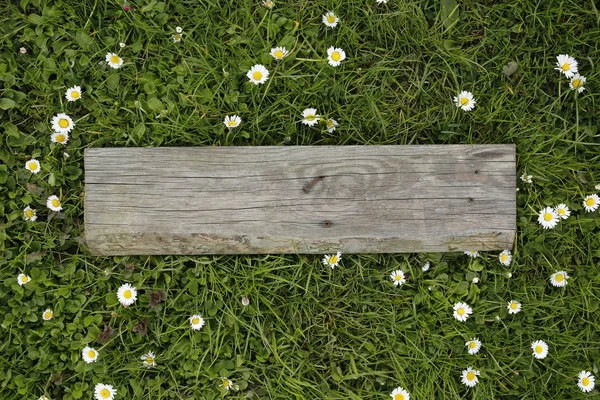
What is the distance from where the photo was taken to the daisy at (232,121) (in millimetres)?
2123

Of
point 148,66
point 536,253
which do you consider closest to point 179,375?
point 148,66

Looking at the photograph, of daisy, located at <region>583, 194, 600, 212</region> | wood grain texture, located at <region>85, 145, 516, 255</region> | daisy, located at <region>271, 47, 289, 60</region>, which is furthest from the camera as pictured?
daisy, located at <region>583, 194, 600, 212</region>

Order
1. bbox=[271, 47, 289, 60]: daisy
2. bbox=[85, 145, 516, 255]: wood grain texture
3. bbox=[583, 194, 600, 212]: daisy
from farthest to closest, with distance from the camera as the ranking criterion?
bbox=[583, 194, 600, 212]: daisy → bbox=[271, 47, 289, 60]: daisy → bbox=[85, 145, 516, 255]: wood grain texture

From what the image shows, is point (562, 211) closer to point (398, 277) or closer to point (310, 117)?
point (398, 277)

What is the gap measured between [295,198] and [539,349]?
4.54 ft

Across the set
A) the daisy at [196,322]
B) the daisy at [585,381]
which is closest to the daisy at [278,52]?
the daisy at [196,322]

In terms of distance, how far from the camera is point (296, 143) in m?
2.21

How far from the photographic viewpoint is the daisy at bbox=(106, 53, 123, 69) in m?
2.16

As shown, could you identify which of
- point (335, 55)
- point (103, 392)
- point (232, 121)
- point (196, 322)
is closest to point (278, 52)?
point (335, 55)

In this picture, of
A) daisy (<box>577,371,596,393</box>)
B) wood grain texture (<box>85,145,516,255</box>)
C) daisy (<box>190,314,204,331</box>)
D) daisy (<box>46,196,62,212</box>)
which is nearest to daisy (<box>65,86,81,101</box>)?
wood grain texture (<box>85,145,516,255</box>)

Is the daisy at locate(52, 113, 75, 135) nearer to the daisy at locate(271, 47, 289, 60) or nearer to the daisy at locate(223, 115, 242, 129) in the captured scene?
the daisy at locate(223, 115, 242, 129)

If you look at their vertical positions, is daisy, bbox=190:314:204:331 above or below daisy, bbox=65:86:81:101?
below

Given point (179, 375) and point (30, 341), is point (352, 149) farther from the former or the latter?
point (30, 341)

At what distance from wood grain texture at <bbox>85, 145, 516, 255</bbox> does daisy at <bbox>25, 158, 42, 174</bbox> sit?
303 mm
